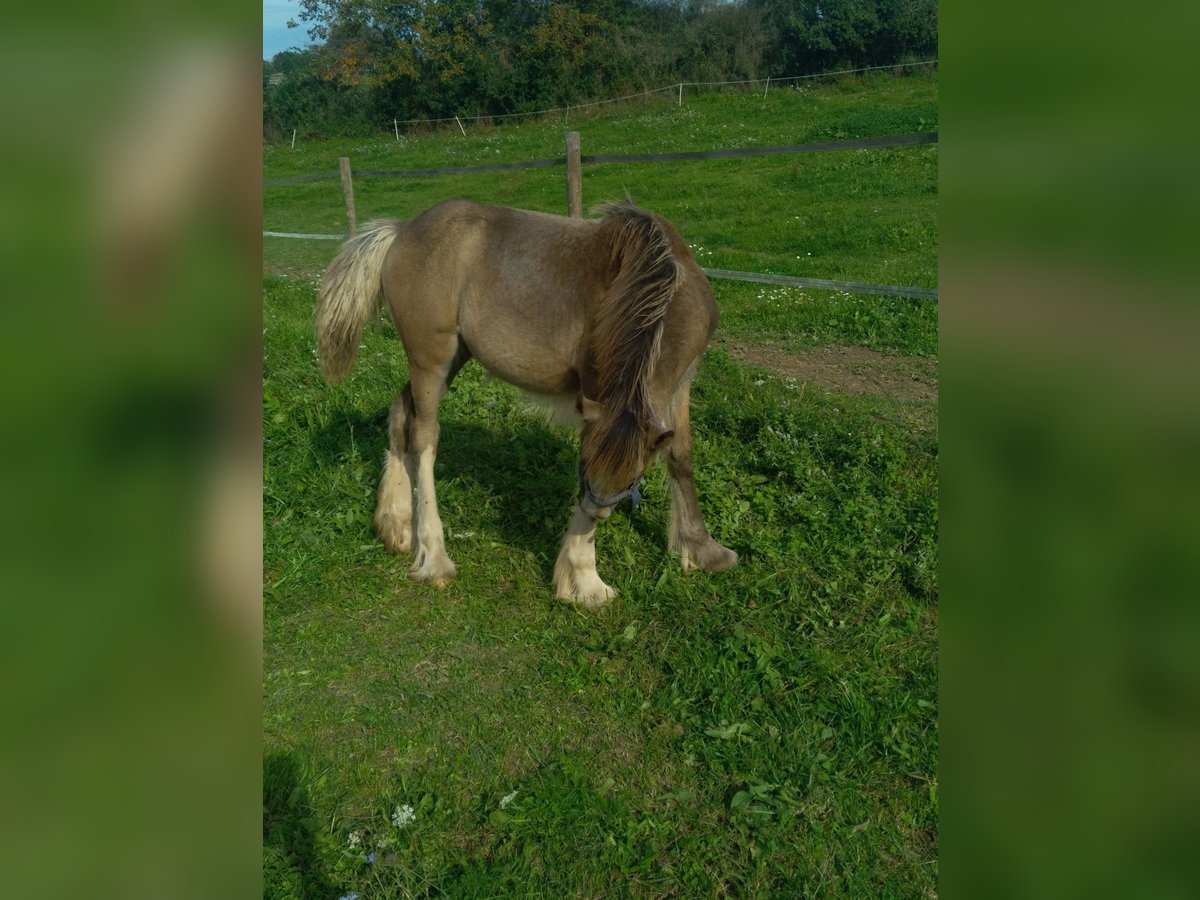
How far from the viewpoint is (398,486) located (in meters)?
4.80

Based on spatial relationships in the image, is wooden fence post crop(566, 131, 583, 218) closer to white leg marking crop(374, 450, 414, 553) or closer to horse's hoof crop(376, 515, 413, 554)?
white leg marking crop(374, 450, 414, 553)

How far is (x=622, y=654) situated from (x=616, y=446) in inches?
34.9

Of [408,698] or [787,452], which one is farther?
[787,452]

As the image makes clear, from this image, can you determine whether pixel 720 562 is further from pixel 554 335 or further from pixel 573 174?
pixel 573 174

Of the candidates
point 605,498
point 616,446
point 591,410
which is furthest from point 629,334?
point 605,498

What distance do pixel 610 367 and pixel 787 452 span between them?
5.61 feet

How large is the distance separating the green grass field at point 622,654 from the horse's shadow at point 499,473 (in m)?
0.02

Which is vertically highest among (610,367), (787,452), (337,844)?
(610,367)

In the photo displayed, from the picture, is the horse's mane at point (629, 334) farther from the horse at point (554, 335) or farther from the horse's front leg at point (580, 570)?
the horse's front leg at point (580, 570)

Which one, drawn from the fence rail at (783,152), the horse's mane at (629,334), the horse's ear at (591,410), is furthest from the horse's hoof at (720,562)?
the fence rail at (783,152)

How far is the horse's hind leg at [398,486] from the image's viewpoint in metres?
4.75
